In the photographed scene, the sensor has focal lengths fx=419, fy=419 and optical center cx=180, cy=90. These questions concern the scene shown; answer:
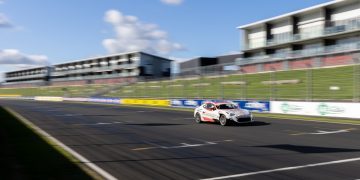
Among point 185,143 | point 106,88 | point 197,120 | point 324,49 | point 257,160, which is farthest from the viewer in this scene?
point 106,88

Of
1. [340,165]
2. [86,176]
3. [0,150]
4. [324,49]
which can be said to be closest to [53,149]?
[0,150]

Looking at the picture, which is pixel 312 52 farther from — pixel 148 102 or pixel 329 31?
pixel 148 102

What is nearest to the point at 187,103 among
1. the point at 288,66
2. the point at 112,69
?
the point at 288,66

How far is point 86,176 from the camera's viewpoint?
8.59 meters

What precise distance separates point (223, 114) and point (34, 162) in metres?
12.7

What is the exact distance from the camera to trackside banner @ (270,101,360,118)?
2547cm

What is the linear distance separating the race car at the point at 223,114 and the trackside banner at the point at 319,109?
24.6 feet

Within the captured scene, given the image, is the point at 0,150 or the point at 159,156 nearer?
the point at 159,156

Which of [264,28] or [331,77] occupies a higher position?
[264,28]

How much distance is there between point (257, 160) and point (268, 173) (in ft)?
5.54

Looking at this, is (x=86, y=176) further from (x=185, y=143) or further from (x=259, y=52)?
(x=259, y=52)

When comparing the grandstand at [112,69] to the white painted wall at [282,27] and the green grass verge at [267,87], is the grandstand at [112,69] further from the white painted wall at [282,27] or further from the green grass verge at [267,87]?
the white painted wall at [282,27]

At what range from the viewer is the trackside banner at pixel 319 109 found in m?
25.5

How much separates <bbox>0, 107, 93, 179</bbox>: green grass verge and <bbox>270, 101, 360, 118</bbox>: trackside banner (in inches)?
729
